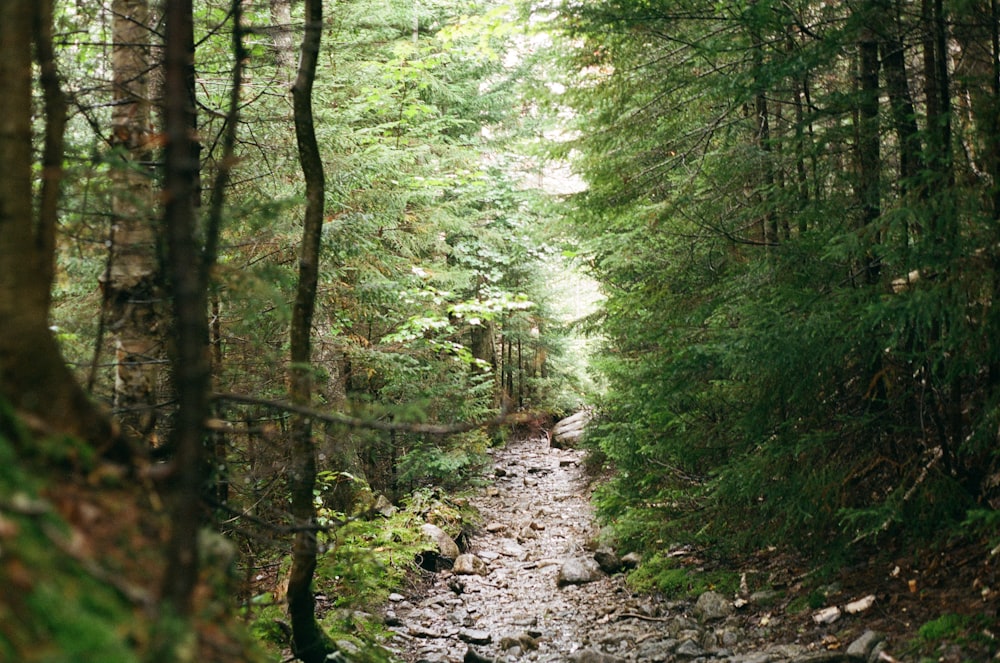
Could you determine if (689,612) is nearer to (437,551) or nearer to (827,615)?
(827,615)

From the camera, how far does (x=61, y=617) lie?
141 cm

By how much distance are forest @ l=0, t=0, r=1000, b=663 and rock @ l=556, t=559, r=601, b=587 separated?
2.09ft

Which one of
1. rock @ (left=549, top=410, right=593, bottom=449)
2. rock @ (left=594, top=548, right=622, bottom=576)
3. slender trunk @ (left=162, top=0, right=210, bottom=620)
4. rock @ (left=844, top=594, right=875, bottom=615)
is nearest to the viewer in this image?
slender trunk @ (left=162, top=0, right=210, bottom=620)

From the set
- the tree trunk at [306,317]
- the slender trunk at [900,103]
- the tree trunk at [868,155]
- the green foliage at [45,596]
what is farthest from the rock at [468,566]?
the green foliage at [45,596]

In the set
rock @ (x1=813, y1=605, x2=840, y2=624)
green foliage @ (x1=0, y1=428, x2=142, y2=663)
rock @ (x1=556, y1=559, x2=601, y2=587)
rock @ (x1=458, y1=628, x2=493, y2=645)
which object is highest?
green foliage @ (x1=0, y1=428, x2=142, y2=663)

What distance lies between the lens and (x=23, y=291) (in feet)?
6.82

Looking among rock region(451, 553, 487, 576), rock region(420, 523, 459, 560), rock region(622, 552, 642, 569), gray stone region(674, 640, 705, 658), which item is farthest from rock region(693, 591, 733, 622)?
rock region(420, 523, 459, 560)

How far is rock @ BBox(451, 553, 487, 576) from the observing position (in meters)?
10.1

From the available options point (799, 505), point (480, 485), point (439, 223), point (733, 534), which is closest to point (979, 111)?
point (799, 505)

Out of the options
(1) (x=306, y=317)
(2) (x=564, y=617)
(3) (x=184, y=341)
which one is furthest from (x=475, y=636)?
(3) (x=184, y=341)

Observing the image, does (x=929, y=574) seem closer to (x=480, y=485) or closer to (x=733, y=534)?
(x=733, y=534)

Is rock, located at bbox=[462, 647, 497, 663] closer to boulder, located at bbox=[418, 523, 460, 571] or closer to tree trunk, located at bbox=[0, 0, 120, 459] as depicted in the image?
boulder, located at bbox=[418, 523, 460, 571]

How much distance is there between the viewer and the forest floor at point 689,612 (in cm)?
485

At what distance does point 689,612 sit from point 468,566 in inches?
152
